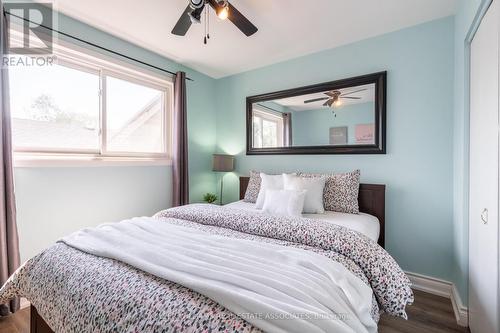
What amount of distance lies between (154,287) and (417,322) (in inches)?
78.1

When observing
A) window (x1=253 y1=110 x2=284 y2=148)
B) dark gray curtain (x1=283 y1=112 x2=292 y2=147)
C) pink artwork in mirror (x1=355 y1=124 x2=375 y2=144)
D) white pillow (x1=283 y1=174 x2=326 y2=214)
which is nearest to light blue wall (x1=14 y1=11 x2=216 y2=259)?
window (x1=253 y1=110 x2=284 y2=148)

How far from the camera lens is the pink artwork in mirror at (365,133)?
2.49 m

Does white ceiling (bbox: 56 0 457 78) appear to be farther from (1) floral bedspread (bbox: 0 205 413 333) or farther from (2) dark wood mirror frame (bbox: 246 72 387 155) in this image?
(1) floral bedspread (bbox: 0 205 413 333)

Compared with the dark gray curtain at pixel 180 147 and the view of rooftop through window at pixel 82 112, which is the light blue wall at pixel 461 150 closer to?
the dark gray curtain at pixel 180 147

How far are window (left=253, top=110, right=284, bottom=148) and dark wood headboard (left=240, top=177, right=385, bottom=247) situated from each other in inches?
45.8

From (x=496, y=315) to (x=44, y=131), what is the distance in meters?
3.52

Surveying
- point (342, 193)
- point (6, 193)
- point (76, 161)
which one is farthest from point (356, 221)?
point (6, 193)

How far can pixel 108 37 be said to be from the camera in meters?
2.50

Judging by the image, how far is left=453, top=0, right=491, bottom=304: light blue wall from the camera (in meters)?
1.75

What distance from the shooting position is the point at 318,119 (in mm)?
2828

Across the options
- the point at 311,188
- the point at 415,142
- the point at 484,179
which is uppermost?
the point at 415,142

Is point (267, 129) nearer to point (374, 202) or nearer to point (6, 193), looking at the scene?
point (374, 202)

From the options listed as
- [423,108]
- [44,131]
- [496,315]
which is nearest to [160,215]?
[44,131]

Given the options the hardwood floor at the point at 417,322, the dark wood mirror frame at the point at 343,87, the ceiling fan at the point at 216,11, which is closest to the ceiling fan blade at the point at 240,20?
the ceiling fan at the point at 216,11
